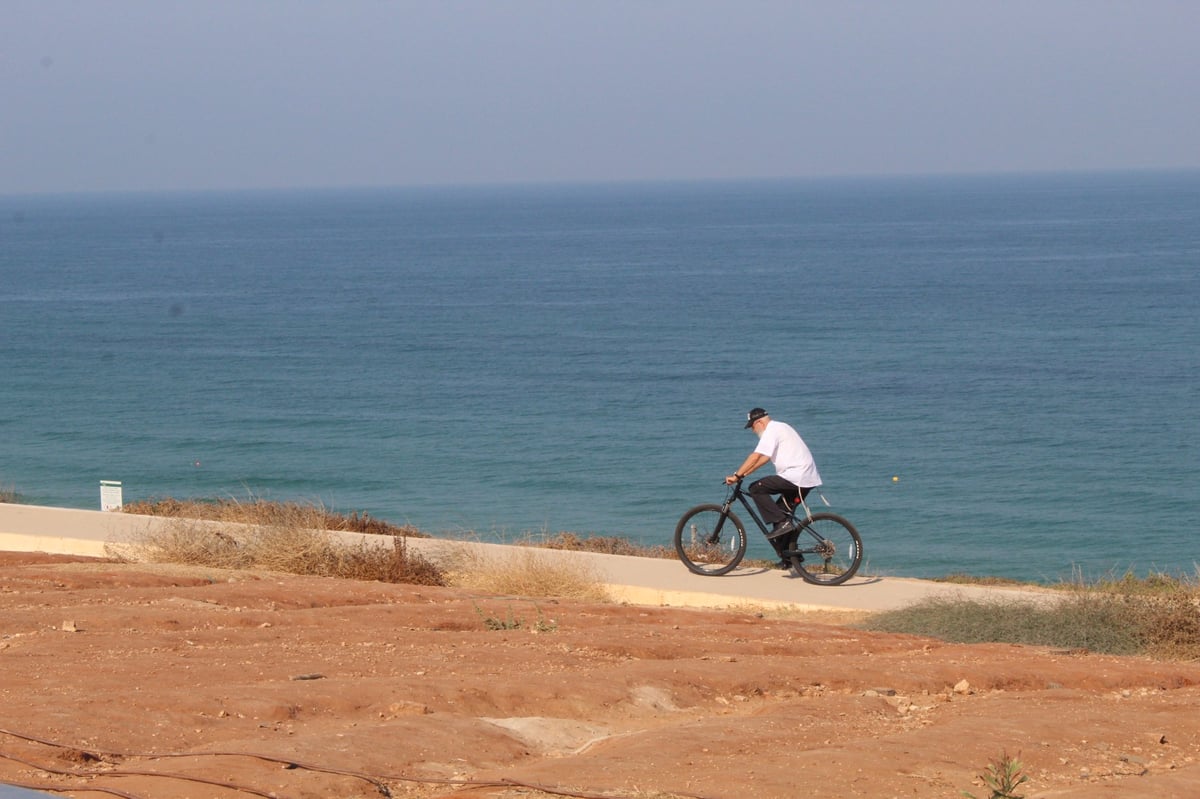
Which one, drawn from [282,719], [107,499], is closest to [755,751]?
[282,719]

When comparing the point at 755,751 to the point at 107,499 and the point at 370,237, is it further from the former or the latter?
the point at 370,237

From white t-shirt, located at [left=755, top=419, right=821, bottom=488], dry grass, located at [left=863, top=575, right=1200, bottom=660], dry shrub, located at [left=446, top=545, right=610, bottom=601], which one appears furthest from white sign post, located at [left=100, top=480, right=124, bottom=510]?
dry grass, located at [left=863, top=575, right=1200, bottom=660]

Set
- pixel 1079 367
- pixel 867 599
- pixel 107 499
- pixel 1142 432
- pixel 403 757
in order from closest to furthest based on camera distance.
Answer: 1. pixel 403 757
2. pixel 867 599
3. pixel 107 499
4. pixel 1142 432
5. pixel 1079 367

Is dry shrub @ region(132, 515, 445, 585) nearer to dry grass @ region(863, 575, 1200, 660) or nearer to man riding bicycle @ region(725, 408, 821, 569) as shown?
man riding bicycle @ region(725, 408, 821, 569)

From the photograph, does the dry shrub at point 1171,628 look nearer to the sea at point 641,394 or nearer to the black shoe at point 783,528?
the black shoe at point 783,528

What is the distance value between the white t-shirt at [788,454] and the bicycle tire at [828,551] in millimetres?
Result: 488

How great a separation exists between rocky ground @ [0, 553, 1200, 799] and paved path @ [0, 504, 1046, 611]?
5.69 feet

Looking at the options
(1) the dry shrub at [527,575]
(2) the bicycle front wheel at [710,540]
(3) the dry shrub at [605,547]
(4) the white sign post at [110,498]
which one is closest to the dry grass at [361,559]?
(1) the dry shrub at [527,575]

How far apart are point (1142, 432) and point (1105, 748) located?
30.1 meters

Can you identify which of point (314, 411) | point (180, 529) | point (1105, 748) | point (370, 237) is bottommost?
point (1105, 748)

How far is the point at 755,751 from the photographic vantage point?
263 inches

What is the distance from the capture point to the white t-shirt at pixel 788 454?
12766mm

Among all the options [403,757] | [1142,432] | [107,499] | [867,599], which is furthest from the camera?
[1142,432]

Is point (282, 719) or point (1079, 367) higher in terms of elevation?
point (1079, 367)
